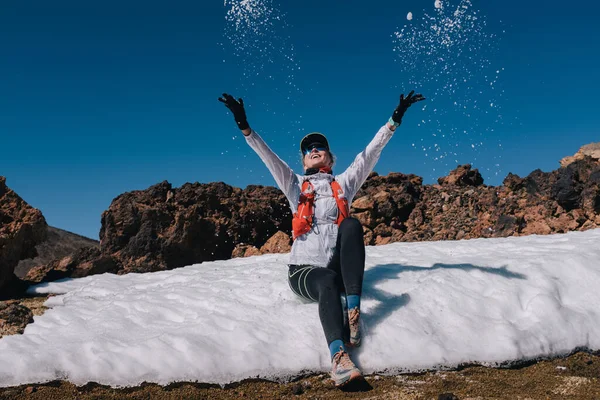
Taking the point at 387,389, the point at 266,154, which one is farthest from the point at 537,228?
the point at 387,389

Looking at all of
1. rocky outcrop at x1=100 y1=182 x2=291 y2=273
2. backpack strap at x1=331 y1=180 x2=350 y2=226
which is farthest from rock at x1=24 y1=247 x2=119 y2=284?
backpack strap at x1=331 y1=180 x2=350 y2=226

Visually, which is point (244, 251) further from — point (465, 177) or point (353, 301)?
point (465, 177)

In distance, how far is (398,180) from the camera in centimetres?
2408

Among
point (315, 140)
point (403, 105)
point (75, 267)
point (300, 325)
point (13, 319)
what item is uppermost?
point (403, 105)

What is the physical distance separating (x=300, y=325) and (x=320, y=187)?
1881mm

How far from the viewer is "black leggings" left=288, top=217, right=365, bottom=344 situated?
5.11 m

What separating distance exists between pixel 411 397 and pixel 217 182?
1659 centimetres

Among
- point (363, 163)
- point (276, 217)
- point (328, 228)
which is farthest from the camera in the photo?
point (276, 217)

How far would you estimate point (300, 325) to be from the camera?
18.7ft

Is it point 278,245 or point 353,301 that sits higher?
point 278,245

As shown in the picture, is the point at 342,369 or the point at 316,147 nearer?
the point at 342,369

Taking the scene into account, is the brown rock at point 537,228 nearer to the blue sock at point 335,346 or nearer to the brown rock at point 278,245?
the brown rock at point 278,245

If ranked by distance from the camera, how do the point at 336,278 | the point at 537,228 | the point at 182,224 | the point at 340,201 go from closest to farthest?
1. the point at 336,278
2. the point at 340,201
3. the point at 537,228
4. the point at 182,224

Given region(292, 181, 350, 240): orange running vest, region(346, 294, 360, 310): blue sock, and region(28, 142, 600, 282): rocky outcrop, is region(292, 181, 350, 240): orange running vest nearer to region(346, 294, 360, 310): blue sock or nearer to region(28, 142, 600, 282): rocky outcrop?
region(346, 294, 360, 310): blue sock
